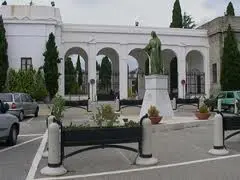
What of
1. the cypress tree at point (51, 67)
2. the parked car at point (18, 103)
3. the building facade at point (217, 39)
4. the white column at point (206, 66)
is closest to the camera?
the parked car at point (18, 103)

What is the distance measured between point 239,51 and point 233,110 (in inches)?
614

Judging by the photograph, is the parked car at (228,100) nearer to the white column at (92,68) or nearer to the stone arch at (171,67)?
the white column at (92,68)

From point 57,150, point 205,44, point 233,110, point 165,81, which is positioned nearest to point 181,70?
point 205,44

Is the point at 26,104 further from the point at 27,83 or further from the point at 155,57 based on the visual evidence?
the point at 27,83

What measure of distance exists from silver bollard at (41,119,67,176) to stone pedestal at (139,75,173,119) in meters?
12.1

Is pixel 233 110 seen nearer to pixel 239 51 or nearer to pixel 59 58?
pixel 239 51

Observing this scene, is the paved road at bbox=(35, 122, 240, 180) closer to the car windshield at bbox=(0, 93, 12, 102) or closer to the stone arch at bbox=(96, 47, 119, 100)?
the car windshield at bbox=(0, 93, 12, 102)

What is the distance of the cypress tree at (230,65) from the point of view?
46938 mm

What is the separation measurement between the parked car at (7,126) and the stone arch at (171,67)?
1543 inches

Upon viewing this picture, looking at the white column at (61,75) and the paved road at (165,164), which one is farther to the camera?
the white column at (61,75)

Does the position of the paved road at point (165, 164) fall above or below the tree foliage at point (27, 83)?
below

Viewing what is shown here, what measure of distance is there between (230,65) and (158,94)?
27.3 m

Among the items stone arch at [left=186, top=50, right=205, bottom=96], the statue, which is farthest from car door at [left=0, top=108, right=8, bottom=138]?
stone arch at [left=186, top=50, right=205, bottom=96]

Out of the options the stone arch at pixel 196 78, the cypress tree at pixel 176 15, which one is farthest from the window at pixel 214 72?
the cypress tree at pixel 176 15
